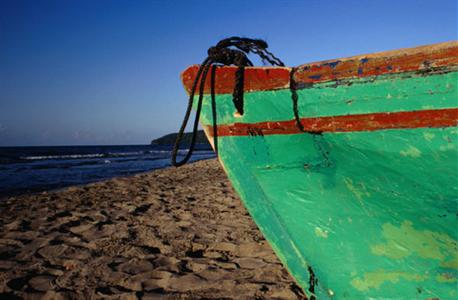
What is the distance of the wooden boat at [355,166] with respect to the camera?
3.92 feet

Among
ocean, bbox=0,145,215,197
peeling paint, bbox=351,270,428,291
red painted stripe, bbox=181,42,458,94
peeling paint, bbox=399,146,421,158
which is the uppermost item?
red painted stripe, bbox=181,42,458,94

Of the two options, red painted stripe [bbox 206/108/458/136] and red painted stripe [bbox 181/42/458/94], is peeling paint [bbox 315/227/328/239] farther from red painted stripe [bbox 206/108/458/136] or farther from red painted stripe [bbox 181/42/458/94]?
red painted stripe [bbox 181/42/458/94]

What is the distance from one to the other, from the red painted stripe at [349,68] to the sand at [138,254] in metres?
1.62

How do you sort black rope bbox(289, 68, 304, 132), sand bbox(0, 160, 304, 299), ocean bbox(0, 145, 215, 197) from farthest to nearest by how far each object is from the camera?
ocean bbox(0, 145, 215, 197)
sand bbox(0, 160, 304, 299)
black rope bbox(289, 68, 304, 132)

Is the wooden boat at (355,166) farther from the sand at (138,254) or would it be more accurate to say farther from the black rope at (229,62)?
the sand at (138,254)

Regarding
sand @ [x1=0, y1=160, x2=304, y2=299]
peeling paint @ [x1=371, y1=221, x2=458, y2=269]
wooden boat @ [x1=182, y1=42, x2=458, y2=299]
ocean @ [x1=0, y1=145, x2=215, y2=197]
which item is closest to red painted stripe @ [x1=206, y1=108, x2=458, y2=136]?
wooden boat @ [x1=182, y1=42, x2=458, y2=299]

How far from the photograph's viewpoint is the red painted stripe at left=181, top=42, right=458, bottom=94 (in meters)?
1.12

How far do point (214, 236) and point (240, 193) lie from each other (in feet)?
6.74

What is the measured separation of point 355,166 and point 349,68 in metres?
0.45

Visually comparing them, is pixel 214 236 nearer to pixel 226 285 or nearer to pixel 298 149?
pixel 226 285

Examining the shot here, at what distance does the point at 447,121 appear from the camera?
→ 115cm

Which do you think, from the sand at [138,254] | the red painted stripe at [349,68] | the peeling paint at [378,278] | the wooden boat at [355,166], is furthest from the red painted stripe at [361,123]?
the sand at [138,254]

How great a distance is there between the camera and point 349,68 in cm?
126

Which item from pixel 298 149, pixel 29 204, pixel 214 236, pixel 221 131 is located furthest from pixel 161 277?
pixel 29 204
